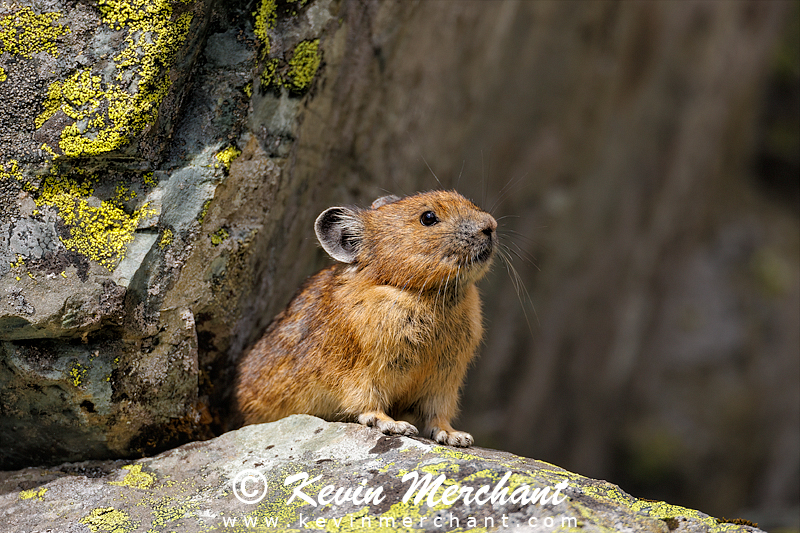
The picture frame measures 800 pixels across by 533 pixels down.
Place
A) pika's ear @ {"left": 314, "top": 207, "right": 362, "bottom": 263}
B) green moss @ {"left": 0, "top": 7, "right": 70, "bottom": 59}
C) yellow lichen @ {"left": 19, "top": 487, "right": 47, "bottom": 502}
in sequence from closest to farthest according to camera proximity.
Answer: green moss @ {"left": 0, "top": 7, "right": 70, "bottom": 59}, yellow lichen @ {"left": 19, "top": 487, "right": 47, "bottom": 502}, pika's ear @ {"left": 314, "top": 207, "right": 362, "bottom": 263}

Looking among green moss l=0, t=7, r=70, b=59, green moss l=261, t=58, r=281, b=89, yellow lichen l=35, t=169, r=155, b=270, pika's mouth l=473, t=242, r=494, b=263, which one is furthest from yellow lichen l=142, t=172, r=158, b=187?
pika's mouth l=473, t=242, r=494, b=263

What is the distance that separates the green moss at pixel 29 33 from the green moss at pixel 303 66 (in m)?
1.72

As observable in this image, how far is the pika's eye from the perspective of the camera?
18.8ft

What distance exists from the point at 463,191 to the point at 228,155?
5.83 metres

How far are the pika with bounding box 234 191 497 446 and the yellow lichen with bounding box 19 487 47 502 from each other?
166cm

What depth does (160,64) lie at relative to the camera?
4.78 metres

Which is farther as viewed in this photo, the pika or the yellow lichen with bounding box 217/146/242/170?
the pika

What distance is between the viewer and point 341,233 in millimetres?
5941

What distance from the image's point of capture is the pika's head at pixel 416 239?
5.55 metres

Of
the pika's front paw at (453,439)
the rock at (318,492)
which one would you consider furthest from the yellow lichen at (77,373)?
the pika's front paw at (453,439)

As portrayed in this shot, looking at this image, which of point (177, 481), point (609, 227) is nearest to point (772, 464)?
point (609, 227)

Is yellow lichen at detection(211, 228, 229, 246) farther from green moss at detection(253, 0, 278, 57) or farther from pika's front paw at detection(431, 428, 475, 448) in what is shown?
pika's front paw at detection(431, 428, 475, 448)

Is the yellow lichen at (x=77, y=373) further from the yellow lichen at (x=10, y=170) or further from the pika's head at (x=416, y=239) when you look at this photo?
the pika's head at (x=416, y=239)

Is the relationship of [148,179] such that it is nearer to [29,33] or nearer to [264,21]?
[29,33]
